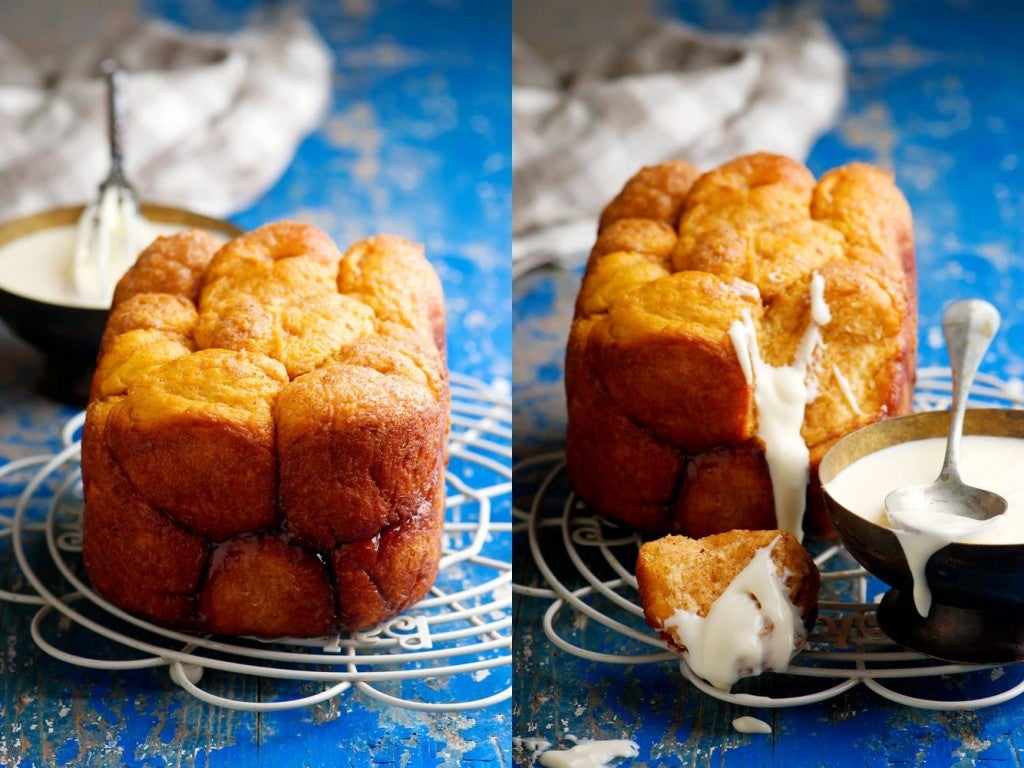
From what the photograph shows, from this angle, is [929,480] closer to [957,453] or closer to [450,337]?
[957,453]

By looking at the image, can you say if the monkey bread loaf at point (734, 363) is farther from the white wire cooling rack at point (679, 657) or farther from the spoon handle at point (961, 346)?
→ the spoon handle at point (961, 346)

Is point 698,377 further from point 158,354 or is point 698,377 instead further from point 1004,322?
point 1004,322

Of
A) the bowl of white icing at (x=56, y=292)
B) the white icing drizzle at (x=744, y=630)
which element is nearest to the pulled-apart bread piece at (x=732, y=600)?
the white icing drizzle at (x=744, y=630)

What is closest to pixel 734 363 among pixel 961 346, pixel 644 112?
pixel 961 346

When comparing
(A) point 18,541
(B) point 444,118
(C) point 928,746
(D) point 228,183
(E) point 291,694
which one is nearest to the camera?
(C) point 928,746

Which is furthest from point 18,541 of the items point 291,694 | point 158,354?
point 291,694

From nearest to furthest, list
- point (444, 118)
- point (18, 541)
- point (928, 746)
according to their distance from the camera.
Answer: point (928, 746) → point (18, 541) → point (444, 118)
